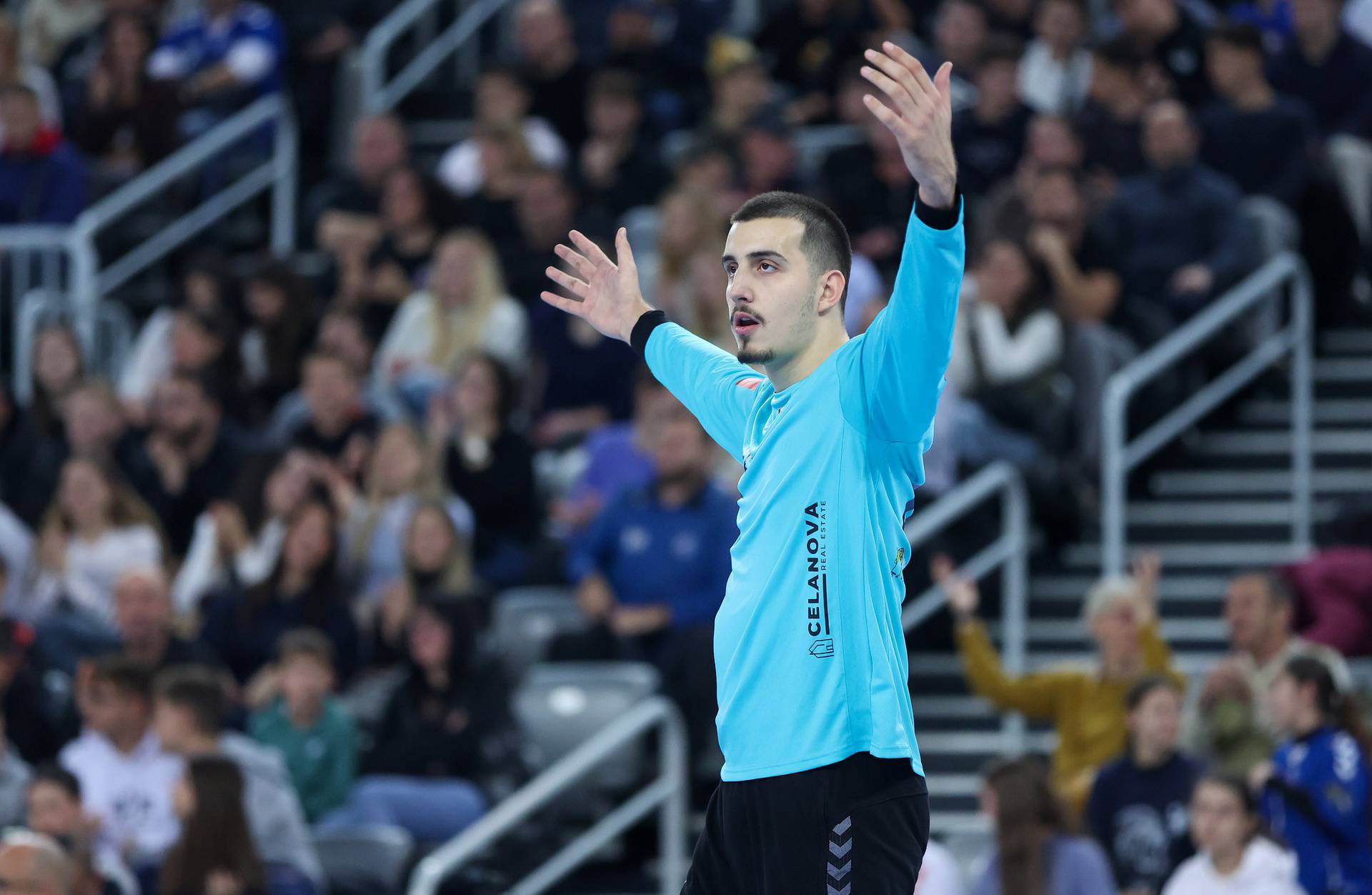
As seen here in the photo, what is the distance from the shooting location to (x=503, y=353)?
1180 centimetres

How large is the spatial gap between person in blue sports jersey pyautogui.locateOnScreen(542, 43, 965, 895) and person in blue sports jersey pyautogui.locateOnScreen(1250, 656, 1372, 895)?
410cm

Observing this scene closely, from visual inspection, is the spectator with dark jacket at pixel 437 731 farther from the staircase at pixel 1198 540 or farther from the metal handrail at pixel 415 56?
the metal handrail at pixel 415 56

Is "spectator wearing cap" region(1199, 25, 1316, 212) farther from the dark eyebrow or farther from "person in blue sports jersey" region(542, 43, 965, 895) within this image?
the dark eyebrow

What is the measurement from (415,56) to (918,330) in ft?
38.1

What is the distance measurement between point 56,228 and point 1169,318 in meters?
6.11

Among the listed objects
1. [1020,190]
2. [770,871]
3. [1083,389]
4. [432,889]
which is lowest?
[432,889]

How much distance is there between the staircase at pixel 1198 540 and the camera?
33.2ft

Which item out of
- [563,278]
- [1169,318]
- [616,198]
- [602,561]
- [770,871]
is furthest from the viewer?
[616,198]

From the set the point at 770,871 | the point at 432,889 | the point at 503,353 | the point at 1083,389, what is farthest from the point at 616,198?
the point at 770,871

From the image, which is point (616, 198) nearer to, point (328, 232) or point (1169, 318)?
point (328, 232)

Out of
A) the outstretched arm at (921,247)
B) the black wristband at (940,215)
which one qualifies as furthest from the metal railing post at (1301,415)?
the black wristband at (940,215)

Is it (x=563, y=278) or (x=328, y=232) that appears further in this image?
(x=328, y=232)

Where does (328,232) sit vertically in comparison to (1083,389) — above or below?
above

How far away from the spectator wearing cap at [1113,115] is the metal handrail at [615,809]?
400 centimetres
